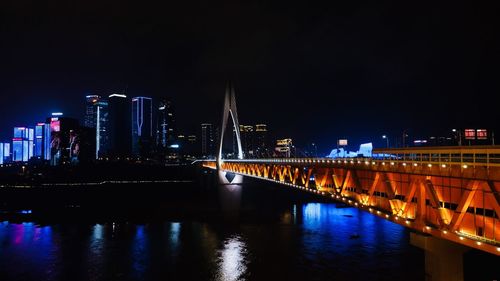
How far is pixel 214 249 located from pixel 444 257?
27.4m

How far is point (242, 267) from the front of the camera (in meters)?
37.1

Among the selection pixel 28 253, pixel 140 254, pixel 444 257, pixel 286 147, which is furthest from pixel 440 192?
pixel 286 147

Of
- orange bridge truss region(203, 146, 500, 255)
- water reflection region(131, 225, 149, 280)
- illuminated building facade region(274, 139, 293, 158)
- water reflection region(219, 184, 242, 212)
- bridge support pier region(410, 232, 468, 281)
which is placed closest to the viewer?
orange bridge truss region(203, 146, 500, 255)

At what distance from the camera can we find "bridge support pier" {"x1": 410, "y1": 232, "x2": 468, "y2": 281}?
69.5 feet

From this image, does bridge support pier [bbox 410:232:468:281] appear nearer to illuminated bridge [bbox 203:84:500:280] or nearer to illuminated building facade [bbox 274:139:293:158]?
illuminated bridge [bbox 203:84:500:280]

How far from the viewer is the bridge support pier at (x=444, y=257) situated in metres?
21.2

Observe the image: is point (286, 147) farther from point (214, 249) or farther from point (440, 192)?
point (440, 192)

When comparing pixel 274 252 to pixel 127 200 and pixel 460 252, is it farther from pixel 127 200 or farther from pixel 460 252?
pixel 127 200

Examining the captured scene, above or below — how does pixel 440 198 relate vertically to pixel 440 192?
below

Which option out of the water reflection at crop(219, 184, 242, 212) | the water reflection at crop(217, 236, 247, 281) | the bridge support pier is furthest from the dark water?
the bridge support pier

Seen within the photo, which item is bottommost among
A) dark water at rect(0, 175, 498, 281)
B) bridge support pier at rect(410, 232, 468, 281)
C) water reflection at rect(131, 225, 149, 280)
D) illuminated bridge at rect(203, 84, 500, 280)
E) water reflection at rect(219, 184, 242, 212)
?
water reflection at rect(131, 225, 149, 280)

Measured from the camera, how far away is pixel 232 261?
39.3 m

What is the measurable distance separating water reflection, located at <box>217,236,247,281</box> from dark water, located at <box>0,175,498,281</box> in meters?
0.08

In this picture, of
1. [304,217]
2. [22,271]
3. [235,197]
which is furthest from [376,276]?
[235,197]
